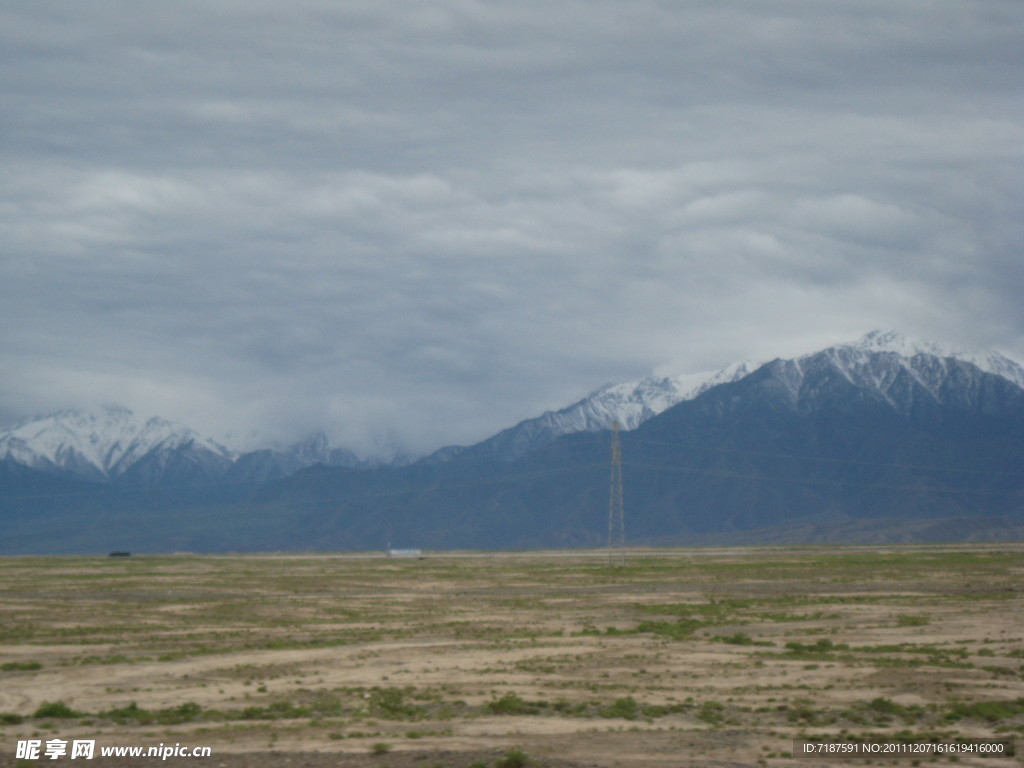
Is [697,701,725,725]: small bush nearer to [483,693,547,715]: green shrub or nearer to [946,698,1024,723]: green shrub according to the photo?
Result: [483,693,547,715]: green shrub

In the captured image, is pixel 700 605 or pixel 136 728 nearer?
pixel 136 728

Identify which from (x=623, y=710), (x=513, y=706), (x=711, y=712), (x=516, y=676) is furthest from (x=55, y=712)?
(x=711, y=712)

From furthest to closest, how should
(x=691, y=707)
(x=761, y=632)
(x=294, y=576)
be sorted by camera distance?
1. (x=294, y=576)
2. (x=761, y=632)
3. (x=691, y=707)

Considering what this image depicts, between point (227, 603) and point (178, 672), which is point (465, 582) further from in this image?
point (178, 672)

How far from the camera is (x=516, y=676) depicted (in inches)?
1877

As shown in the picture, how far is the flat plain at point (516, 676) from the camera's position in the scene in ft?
116

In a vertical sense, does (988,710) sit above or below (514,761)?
below

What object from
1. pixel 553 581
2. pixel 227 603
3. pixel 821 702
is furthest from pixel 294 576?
pixel 821 702

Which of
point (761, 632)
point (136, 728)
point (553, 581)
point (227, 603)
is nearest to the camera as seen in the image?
point (136, 728)

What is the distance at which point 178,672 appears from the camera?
49.8m

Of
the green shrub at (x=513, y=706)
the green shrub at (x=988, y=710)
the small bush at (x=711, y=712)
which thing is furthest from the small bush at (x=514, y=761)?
the green shrub at (x=988, y=710)

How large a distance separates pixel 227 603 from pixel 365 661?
42310 mm

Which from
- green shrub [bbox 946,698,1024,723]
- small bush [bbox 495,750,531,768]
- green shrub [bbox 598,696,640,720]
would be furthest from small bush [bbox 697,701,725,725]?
small bush [bbox 495,750,531,768]

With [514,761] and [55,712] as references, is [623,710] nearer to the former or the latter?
[514,761]
